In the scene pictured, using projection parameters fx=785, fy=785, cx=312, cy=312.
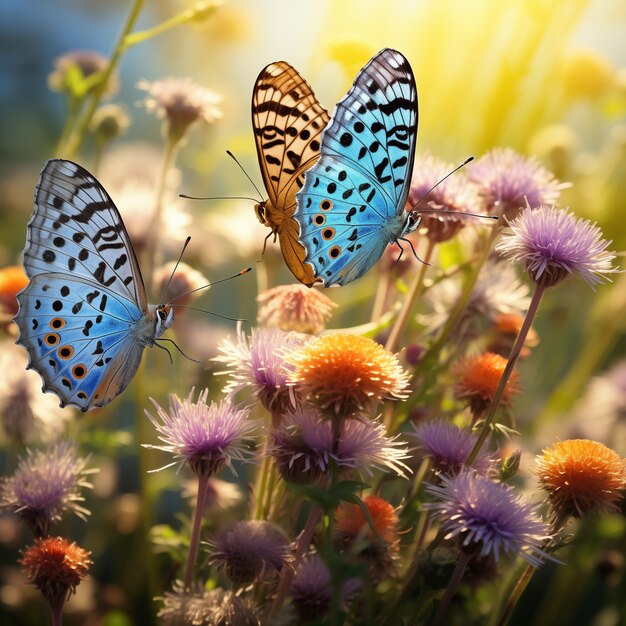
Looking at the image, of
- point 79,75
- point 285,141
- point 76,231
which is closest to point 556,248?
point 285,141

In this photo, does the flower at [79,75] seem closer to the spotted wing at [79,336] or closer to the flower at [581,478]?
the spotted wing at [79,336]

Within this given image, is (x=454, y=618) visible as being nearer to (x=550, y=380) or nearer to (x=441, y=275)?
→ (x=441, y=275)

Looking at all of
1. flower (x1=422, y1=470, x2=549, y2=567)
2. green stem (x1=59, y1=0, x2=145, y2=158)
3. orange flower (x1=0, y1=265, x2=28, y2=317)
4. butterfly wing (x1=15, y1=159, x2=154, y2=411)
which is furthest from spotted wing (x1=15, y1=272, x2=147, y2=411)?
flower (x1=422, y1=470, x2=549, y2=567)

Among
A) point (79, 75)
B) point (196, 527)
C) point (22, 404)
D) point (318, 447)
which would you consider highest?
Result: point (79, 75)

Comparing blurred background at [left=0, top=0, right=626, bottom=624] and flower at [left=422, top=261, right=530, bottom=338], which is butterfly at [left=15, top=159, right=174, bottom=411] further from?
flower at [left=422, top=261, right=530, bottom=338]

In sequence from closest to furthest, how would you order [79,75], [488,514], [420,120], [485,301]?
[488,514] → [485,301] → [79,75] → [420,120]

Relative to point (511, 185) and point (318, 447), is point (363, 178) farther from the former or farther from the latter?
point (318, 447)

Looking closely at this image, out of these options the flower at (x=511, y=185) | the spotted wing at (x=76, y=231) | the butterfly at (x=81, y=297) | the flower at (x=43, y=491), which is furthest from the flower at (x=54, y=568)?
the flower at (x=511, y=185)
